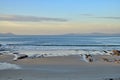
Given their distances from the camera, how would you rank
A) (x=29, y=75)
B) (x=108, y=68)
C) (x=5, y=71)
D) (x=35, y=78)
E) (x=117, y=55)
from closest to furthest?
(x=35, y=78) → (x=29, y=75) → (x=5, y=71) → (x=108, y=68) → (x=117, y=55)

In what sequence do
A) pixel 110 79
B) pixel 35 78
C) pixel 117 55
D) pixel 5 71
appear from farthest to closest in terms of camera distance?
pixel 117 55 < pixel 5 71 < pixel 35 78 < pixel 110 79

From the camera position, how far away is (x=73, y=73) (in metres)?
19.4

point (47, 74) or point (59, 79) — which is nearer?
point (59, 79)

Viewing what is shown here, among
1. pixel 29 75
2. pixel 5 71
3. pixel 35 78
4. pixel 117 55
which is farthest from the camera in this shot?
pixel 117 55

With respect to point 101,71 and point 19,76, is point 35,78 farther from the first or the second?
point 101,71

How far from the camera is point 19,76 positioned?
18.0 meters

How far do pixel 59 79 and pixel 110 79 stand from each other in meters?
2.72

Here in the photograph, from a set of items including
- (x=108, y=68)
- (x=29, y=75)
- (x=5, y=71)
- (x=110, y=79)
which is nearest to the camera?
(x=110, y=79)

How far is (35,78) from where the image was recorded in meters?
17.3

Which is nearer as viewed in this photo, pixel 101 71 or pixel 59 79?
pixel 59 79

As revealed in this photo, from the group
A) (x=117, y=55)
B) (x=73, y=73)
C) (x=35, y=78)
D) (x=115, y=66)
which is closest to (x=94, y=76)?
(x=73, y=73)

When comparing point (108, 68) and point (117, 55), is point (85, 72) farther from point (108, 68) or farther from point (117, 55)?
point (117, 55)

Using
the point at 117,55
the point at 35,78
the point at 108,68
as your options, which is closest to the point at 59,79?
the point at 35,78

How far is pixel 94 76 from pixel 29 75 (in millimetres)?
3742
